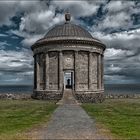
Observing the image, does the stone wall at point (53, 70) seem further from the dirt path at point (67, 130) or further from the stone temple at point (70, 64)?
the dirt path at point (67, 130)

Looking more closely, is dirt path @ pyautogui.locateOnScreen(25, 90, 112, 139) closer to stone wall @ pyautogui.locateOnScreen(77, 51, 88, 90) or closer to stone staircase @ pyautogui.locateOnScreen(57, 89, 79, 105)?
stone staircase @ pyautogui.locateOnScreen(57, 89, 79, 105)

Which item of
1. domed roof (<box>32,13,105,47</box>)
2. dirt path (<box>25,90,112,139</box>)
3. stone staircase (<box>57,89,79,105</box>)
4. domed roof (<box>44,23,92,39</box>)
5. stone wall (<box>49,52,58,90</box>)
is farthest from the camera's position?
domed roof (<box>44,23,92,39</box>)

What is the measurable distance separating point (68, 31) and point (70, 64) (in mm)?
4606

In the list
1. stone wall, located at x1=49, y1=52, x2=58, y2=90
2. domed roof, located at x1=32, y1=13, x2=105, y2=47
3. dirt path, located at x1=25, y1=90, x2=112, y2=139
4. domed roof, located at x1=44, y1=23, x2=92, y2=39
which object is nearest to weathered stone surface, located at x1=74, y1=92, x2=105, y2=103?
stone wall, located at x1=49, y1=52, x2=58, y2=90

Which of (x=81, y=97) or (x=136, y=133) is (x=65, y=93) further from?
(x=136, y=133)

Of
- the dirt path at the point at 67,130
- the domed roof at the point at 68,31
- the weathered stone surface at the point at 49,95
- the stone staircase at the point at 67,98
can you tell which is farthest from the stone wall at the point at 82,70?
the dirt path at the point at 67,130

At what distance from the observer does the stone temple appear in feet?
111

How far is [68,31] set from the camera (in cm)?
3566

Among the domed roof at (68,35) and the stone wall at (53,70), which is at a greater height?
the domed roof at (68,35)

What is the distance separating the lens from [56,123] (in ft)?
50.8

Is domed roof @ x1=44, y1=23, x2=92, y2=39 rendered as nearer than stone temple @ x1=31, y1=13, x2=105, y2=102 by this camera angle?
No

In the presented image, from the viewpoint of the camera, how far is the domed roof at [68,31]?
1377 inches

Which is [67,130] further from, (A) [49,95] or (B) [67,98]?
(A) [49,95]

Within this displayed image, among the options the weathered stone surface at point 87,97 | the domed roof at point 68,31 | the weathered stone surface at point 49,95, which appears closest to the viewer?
the weathered stone surface at point 87,97
